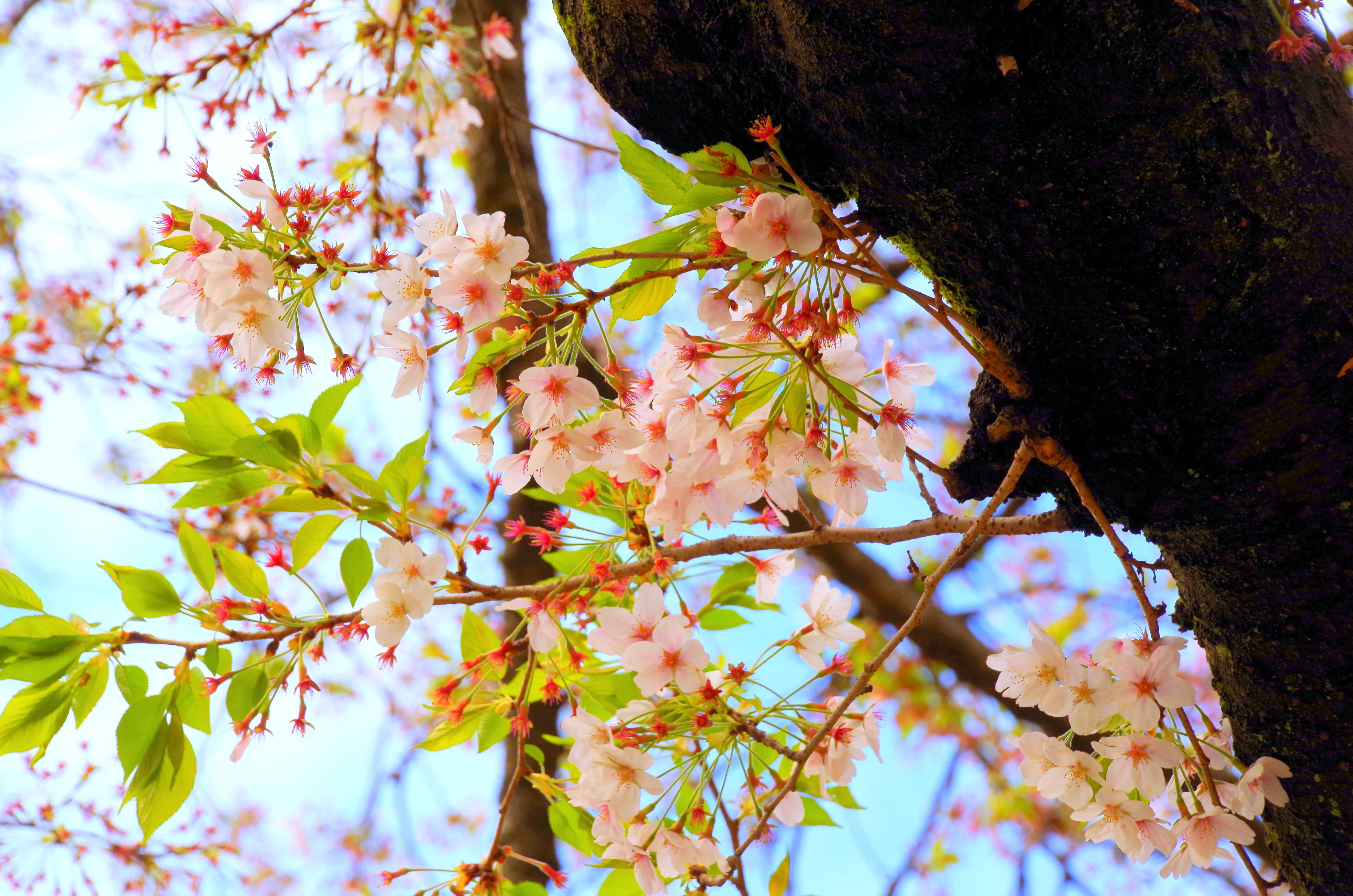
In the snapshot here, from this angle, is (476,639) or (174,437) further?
(476,639)

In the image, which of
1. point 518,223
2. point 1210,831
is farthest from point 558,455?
point 518,223

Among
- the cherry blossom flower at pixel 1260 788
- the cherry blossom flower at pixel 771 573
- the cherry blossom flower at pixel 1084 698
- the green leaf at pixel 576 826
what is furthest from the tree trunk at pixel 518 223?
the cherry blossom flower at pixel 1260 788

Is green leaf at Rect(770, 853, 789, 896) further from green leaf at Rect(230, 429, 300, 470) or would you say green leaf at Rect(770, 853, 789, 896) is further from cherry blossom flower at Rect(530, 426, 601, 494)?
green leaf at Rect(230, 429, 300, 470)

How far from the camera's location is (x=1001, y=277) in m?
0.60

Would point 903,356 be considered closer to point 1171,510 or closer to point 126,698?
point 1171,510

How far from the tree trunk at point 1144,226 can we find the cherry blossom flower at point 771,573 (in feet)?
0.92

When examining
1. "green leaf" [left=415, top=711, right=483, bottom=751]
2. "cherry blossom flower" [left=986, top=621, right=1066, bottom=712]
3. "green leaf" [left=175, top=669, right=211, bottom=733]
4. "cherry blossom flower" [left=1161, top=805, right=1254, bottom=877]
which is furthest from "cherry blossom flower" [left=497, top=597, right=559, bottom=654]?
"cherry blossom flower" [left=1161, top=805, right=1254, bottom=877]

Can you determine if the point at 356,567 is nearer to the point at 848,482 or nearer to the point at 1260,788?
the point at 848,482

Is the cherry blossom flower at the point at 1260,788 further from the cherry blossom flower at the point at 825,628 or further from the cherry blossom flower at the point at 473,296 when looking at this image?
the cherry blossom flower at the point at 473,296

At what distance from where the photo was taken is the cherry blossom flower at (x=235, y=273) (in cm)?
→ 59

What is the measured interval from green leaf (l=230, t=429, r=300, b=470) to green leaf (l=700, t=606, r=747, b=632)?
45 cm

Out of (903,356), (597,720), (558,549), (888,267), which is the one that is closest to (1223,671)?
(903,356)

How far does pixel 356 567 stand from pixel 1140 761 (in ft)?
2.13

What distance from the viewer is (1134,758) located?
0.66m
